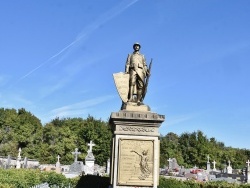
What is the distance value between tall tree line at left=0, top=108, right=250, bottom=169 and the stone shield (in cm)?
4618

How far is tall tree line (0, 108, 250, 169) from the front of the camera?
57812 millimetres

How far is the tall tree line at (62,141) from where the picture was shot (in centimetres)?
5781

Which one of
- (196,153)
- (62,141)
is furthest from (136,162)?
(196,153)

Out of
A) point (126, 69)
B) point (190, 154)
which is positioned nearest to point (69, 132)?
point (190, 154)

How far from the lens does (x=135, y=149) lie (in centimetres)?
998

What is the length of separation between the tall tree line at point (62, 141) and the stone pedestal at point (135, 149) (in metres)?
46.6

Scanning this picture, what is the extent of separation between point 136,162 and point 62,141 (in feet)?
178

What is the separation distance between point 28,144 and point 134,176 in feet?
178

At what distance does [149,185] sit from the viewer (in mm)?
9781

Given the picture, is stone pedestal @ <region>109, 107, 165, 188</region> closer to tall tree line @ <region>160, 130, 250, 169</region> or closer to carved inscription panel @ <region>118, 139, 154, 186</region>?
carved inscription panel @ <region>118, 139, 154, 186</region>

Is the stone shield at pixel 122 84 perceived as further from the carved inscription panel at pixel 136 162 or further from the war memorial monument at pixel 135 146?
the carved inscription panel at pixel 136 162

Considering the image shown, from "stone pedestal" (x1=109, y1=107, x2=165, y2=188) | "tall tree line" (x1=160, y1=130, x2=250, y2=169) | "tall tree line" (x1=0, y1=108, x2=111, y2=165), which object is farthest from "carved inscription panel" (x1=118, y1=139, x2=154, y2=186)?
"tall tree line" (x1=160, y1=130, x2=250, y2=169)

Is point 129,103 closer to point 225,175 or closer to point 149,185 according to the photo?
point 149,185

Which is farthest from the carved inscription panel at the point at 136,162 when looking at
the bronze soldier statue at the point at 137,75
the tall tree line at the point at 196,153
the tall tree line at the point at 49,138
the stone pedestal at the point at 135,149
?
the tall tree line at the point at 196,153
